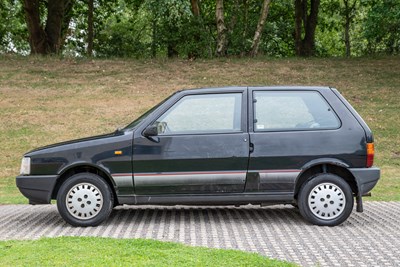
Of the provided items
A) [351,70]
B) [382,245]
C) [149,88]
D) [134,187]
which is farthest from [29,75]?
[382,245]

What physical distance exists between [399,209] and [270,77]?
1404 cm

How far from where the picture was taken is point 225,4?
109ft

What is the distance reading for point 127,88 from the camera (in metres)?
22.3

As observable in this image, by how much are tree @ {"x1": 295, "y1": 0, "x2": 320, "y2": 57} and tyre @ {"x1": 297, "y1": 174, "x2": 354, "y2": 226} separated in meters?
24.3

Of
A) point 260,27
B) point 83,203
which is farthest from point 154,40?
point 83,203

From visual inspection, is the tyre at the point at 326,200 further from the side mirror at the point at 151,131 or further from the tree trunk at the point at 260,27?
the tree trunk at the point at 260,27

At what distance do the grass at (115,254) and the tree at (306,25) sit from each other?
86.5ft

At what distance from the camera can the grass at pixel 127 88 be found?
17.7 metres

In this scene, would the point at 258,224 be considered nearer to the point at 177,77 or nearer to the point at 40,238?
the point at 40,238

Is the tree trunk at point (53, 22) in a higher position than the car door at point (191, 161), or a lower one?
higher

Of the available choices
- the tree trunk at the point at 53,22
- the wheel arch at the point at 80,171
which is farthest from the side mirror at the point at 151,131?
the tree trunk at the point at 53,22

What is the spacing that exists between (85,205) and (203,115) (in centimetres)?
192

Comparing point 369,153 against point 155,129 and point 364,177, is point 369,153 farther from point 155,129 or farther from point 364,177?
point 155,129

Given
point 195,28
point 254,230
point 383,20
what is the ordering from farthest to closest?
point 195,28 < point 383,20 < point 254,230
